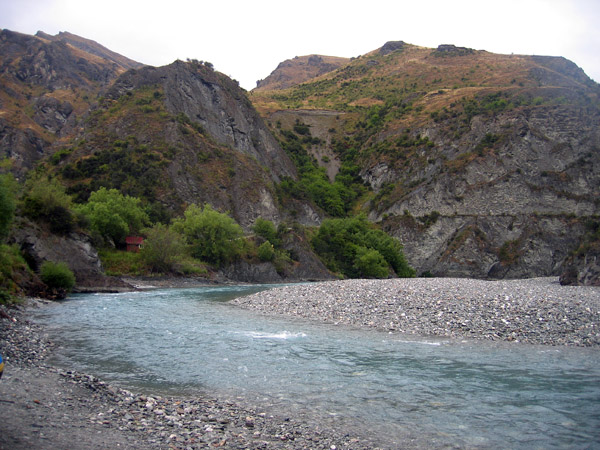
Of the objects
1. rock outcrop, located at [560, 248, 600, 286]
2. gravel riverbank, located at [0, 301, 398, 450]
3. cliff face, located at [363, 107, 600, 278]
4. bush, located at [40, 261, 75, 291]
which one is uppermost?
cliff face, located at [363, 107, 600, 278]

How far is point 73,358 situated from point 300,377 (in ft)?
26.6

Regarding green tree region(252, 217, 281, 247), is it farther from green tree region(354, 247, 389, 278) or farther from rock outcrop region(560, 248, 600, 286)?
rock outcrop region(560, 248, 600, 286)

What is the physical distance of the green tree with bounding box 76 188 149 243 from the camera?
57.3m

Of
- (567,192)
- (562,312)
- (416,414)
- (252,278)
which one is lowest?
(252,278)

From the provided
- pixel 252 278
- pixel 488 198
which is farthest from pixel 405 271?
pixel 252 278

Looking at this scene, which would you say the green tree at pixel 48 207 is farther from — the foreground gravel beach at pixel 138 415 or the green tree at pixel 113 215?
the foreground gravel beach at pixel 138 415

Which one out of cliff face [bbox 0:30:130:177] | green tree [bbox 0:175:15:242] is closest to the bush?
green tree [bbox 0:175:15:242]

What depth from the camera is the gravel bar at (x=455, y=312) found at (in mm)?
19359

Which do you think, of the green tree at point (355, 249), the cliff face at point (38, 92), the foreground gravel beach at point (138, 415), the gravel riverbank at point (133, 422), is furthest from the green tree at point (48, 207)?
the cliff face at point (38, 92)

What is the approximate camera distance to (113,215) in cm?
5812

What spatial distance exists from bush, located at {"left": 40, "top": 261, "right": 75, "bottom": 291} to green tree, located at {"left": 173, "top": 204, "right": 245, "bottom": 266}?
2926 centimetres

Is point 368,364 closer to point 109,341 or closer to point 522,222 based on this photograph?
point 109,341

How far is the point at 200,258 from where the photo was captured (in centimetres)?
6550

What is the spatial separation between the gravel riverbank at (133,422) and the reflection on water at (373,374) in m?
0.98
